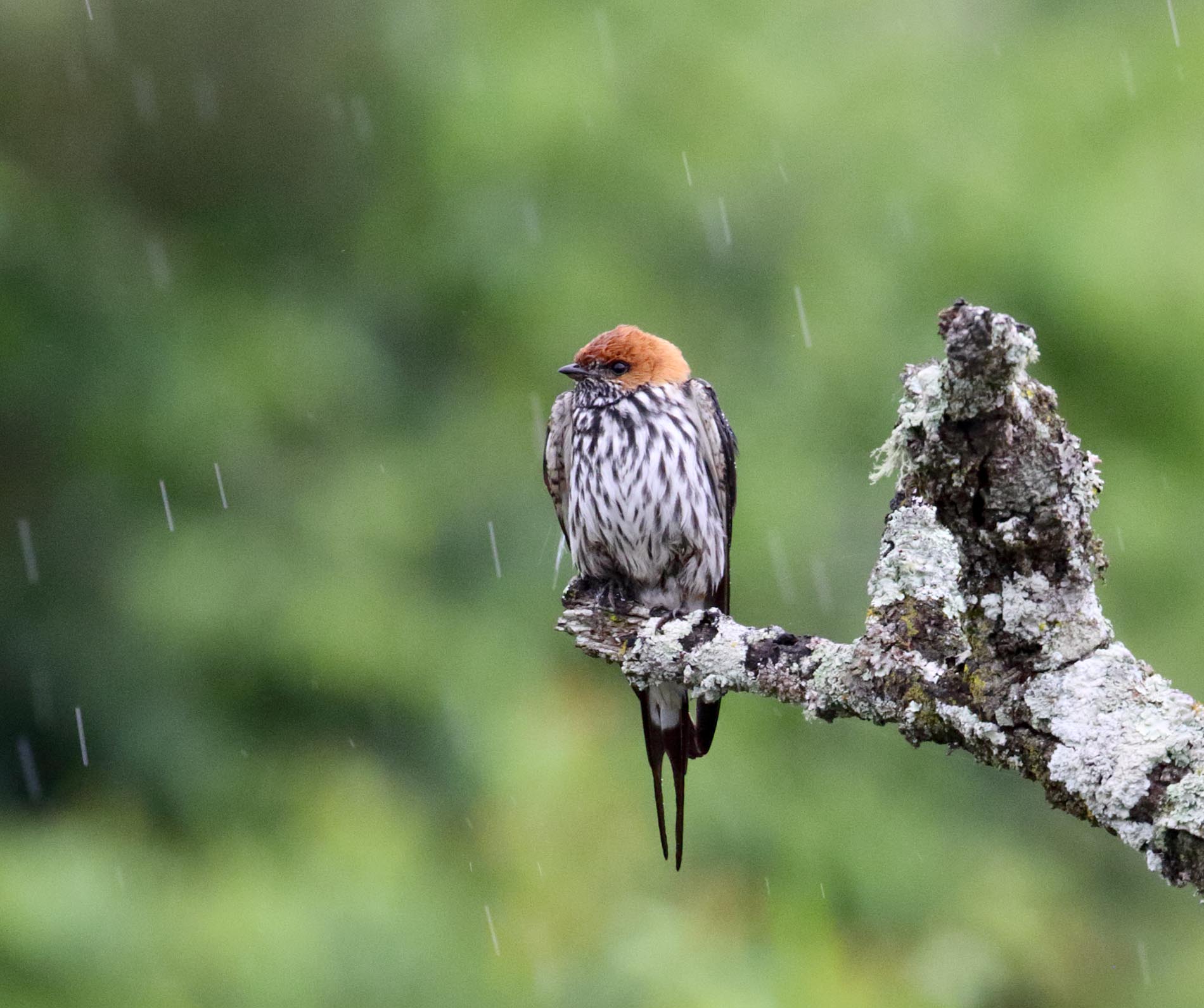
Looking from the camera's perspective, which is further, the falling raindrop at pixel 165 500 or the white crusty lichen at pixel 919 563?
the falling raindrop at pixel 165 500

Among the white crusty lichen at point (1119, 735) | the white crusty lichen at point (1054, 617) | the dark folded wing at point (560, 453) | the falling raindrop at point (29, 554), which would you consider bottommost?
the white crusty lichen at point (1119, 735)

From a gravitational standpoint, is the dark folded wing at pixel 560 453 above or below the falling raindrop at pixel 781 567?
above

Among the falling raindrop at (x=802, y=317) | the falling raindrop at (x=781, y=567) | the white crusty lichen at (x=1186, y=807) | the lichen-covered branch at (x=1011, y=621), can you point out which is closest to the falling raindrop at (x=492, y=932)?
the falling raindrop at (x=781, y=567)

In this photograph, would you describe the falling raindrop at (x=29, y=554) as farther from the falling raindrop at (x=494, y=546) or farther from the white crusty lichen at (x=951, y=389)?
the white crusty lichen at (x=951, y=389)

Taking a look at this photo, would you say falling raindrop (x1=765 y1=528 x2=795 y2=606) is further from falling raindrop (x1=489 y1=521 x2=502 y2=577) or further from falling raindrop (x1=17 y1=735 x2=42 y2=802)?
falling raindrop (x1=17 y1=735 x2=42 y2=802)

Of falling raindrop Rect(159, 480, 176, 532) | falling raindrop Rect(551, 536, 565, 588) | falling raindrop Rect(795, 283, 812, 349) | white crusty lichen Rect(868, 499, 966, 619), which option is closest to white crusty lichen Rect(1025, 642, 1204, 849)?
white crusty lichen Rect(868, 499, 966, 619)

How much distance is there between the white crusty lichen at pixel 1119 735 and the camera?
193 centimetres

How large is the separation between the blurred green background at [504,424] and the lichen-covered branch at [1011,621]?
2.79 meters

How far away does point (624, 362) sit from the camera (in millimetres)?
4863

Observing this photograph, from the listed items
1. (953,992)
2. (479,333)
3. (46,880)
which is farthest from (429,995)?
(479,333)

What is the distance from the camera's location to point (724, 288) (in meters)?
6.07

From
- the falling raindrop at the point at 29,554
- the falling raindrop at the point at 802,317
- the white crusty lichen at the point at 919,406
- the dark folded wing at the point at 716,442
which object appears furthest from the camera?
the falling raindrop at the point at 29,554

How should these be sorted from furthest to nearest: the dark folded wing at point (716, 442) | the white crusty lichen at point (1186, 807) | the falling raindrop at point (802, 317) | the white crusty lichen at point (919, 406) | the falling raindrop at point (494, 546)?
1. the falling raindrop at point (494, 546)
2. the falling raindrop at point (802, 317)
3. the dark folded wing at point (716, 442)
4. the white crusty lichen at point (919, 406)
5. the white crusty lichen at point (1186, 807)

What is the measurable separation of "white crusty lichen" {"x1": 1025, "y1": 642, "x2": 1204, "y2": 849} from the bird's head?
9.50 ft
